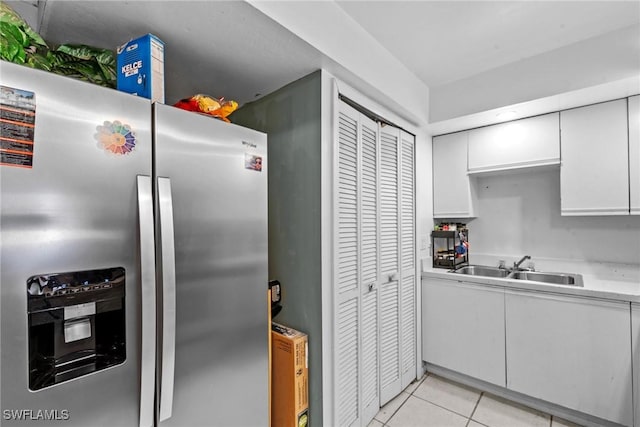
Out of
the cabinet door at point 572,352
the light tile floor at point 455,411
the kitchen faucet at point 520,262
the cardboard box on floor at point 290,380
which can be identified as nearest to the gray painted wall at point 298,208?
the cardboard box on floor at point 290,380

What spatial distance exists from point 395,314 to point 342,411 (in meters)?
0.83

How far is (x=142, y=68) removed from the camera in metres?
1.10

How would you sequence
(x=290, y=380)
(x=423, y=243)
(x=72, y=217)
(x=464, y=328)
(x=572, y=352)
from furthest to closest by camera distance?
(x=423, y=243) → (x=464, y=328) → (x=572, y=352) → (x=290, y=380) → (x=72, y=217)

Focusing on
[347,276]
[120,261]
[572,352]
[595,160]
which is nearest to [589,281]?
[572,352]

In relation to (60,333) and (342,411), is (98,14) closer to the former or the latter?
(60,333)

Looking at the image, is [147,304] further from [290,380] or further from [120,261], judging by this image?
[290,380]

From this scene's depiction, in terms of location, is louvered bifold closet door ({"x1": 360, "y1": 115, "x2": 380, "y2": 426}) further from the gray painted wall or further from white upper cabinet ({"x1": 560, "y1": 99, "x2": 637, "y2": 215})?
white upper cabinet ({"x1": 560, "y1": 99, "x2": 637, "y2": 215})

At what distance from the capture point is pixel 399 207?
232cm

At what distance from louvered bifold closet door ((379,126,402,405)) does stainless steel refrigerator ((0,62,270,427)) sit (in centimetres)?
115

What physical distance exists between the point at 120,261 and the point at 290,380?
3.59 feet

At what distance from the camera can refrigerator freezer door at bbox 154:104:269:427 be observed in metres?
1.04

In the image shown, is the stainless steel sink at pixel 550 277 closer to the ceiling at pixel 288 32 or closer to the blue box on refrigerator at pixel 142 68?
the ceiling at pixel 288 32

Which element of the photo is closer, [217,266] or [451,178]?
[217,266]

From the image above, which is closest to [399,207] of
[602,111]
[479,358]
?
[479,358]
